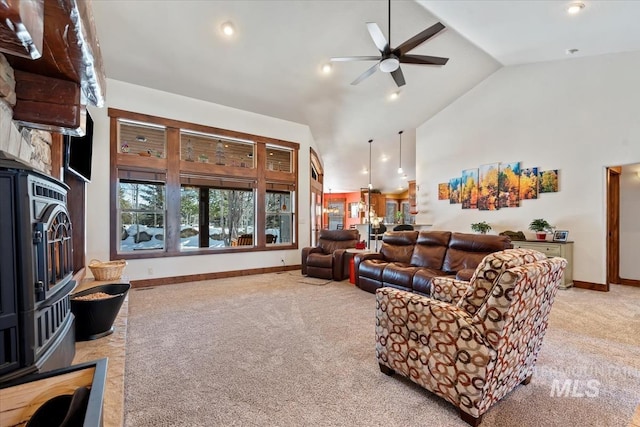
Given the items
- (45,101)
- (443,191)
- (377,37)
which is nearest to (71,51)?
(45,101)

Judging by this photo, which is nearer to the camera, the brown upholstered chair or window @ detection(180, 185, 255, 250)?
window @ detection(180, 185, 255, 250)

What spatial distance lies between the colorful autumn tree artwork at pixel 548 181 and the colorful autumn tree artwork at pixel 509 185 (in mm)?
377

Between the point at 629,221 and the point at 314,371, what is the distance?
21.4 feet

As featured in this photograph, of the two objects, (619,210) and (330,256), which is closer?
(619,210)

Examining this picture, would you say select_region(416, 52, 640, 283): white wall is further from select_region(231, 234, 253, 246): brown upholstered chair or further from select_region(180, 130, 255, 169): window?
select_region(180, 130, 255, 169): window

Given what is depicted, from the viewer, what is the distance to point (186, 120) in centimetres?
526

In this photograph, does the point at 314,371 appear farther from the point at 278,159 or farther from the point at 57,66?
the point at 278,159

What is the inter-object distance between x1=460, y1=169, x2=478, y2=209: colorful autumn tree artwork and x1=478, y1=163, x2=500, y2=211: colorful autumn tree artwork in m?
0.09

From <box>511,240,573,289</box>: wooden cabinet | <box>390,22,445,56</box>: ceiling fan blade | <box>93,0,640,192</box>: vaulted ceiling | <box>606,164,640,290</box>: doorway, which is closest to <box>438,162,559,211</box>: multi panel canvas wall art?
<box>511,240,573,289</box>: wooden cabinet

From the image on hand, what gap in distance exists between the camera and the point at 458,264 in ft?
12.8

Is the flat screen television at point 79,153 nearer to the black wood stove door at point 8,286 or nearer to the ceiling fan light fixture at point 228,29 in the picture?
the ceiling fan light fixture at point 228,29

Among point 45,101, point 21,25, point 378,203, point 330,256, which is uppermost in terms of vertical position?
point 45,101

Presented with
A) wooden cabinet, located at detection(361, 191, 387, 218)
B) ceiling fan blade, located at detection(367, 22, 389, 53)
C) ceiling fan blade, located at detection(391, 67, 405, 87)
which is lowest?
wooden cabinet, located at detection(361, 191, 387, 218)

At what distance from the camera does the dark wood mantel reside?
94 centimetres
